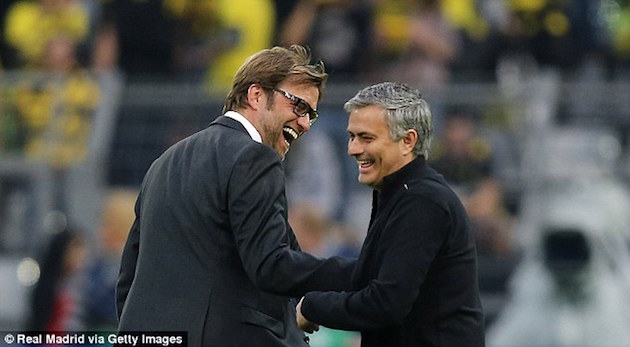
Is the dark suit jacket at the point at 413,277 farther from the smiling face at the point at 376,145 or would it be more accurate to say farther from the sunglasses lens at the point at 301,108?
the sunglasses lens at the point at 301,108

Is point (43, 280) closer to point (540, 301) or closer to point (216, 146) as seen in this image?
point (540, 301)

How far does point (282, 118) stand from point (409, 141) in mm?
427

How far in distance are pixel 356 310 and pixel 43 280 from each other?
590 centimetres

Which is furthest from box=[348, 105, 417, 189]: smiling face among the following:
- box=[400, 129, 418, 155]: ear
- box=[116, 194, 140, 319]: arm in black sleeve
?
box=[116, 194, 140, 319]: arm in black sleeve

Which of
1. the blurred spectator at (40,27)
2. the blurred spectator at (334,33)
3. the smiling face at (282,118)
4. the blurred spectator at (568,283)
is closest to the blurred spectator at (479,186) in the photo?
the blurred spectator at (568,283)

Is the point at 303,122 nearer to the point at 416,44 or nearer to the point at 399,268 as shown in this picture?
the point at 399,268

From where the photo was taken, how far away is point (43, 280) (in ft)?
31.1

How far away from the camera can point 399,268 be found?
3945mm

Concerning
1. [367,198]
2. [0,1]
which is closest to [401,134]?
[367,198]

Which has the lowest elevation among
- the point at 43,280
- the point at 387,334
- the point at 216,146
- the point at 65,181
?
the point at 43,280

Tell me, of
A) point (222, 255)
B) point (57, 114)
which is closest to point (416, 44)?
point (57, 114)

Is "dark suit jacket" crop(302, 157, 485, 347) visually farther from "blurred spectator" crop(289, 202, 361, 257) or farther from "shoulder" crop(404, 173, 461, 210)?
"blurred spectator" crop(289, 202, 361, 257)

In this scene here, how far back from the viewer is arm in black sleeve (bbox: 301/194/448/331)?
3.94 meters

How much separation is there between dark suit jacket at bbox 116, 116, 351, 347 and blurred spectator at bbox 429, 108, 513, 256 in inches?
204
